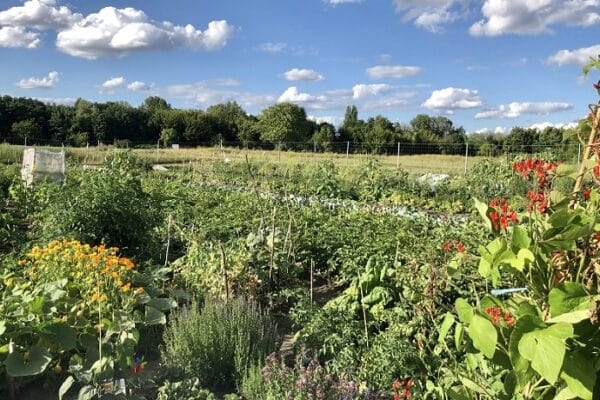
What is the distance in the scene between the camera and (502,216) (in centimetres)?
149

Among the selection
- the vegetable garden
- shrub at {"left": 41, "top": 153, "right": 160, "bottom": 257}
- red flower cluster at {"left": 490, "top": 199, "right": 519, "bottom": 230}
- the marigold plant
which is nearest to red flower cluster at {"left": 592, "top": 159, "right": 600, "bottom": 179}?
the vegetable garden

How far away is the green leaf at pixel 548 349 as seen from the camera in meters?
1.21

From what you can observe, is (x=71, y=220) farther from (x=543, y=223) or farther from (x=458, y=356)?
(x=543, y=223)

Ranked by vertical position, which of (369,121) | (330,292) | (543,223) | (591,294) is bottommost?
(330,292)

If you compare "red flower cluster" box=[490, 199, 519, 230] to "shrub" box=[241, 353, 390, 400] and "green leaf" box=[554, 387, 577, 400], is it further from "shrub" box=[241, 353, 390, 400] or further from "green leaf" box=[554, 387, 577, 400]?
"shrub" box=[241, 353, 390, 400]

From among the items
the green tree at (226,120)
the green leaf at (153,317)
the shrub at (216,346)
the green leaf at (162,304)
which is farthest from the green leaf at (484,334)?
the green tree at (226,120)

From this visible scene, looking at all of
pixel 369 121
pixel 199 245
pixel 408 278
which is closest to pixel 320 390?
pixel 408 278

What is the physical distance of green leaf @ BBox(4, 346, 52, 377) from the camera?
2.79 m

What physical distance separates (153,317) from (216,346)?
21.1 inches

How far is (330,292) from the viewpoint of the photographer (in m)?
4.86

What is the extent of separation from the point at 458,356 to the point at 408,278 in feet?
2.26

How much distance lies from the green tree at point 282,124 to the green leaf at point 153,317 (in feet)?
173

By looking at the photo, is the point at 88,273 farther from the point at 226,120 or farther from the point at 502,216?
the point at 226,120

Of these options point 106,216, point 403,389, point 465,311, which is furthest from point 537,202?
point 106,216
